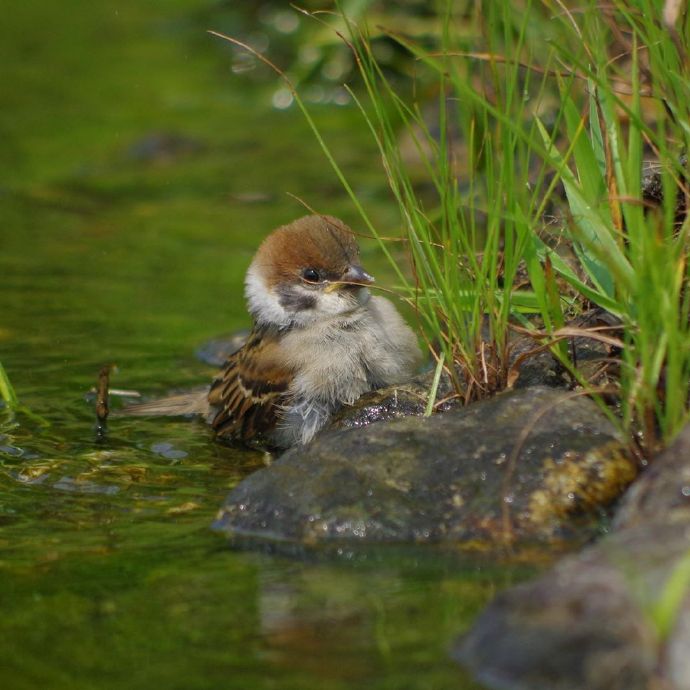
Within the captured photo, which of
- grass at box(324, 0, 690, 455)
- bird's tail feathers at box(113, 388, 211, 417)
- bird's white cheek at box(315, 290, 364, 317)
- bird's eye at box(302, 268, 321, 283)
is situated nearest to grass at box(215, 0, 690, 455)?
grass at box(324, 0, 690, 455)

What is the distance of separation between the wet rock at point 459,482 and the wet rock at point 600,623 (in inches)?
25.6

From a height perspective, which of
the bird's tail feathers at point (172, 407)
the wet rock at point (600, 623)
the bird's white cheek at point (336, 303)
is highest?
the bird's white cheek at point (336, 303)

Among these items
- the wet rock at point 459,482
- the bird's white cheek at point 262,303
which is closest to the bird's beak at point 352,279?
the bird's white cheek at point 262,303

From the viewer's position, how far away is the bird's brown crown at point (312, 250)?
5.83 metres

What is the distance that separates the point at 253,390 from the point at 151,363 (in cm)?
Result: 136

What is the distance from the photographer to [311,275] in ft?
19.2

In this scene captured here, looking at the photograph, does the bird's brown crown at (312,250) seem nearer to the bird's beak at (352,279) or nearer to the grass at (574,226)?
the bird's beak at (352,279)

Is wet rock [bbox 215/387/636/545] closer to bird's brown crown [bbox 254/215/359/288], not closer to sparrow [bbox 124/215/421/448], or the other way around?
sparrow [bbox 124/215/421/448]

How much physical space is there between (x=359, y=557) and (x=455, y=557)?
29 centimetres

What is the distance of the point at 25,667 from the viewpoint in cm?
345

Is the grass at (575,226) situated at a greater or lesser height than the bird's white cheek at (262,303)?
greater

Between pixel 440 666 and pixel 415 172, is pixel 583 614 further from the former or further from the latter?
pixel 415 172

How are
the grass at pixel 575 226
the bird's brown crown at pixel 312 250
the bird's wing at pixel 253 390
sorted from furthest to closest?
the bird's brown crown at pixel 312 250
the bird's wing at pixel 253 390
the grass at pixel 575 226

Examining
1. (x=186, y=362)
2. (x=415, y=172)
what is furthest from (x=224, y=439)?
(x=415, y=172)
